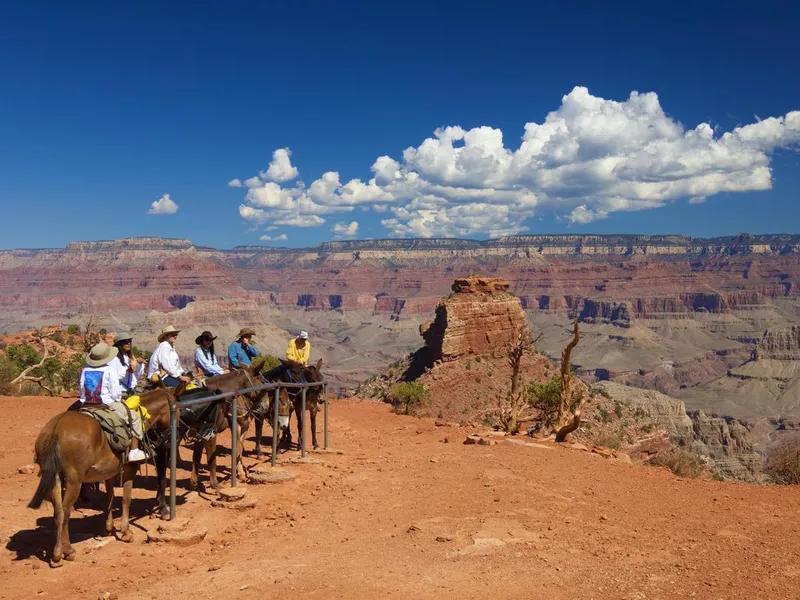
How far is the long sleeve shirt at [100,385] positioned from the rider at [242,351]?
4325mm

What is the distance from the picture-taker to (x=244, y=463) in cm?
1420

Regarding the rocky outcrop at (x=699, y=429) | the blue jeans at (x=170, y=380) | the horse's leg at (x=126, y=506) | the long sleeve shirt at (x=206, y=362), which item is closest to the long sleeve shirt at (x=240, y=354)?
the long sleeve shirt at (x=206, y=362)

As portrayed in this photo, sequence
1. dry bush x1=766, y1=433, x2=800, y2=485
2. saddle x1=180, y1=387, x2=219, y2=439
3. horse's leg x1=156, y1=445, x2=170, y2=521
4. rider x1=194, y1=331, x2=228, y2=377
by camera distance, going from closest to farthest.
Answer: horse's leg x1=156, y1=445, x2=170, y2=521, saddle x1=180, y1=387, x2=219, y2=439, rider x1=194, y1=331, x2=228, y2=377, dry bush x1=766, y1=433, x2=800, y2=485

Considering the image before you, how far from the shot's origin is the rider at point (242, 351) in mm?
14164

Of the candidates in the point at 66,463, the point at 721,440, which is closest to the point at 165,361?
the point at 66,463

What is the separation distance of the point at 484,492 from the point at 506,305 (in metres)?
43.0

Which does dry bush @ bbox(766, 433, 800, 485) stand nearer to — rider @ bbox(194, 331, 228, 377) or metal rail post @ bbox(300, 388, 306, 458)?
metal rail post @ bbox(300, 388, 306, 458)

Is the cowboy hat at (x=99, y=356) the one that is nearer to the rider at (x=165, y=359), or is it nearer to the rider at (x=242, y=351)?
the rider at (x=165, y=359)

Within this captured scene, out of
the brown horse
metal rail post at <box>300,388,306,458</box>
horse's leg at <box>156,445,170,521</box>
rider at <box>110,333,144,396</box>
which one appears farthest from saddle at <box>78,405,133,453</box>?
metal rail post at <box>300,388,306,458</box>

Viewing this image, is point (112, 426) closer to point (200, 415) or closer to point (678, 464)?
point (200, 415)

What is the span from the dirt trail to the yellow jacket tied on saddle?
1653 millimetres

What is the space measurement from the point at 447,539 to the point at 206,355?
6452 mm

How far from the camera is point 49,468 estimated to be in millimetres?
8188

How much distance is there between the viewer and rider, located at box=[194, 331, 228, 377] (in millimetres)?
12750
